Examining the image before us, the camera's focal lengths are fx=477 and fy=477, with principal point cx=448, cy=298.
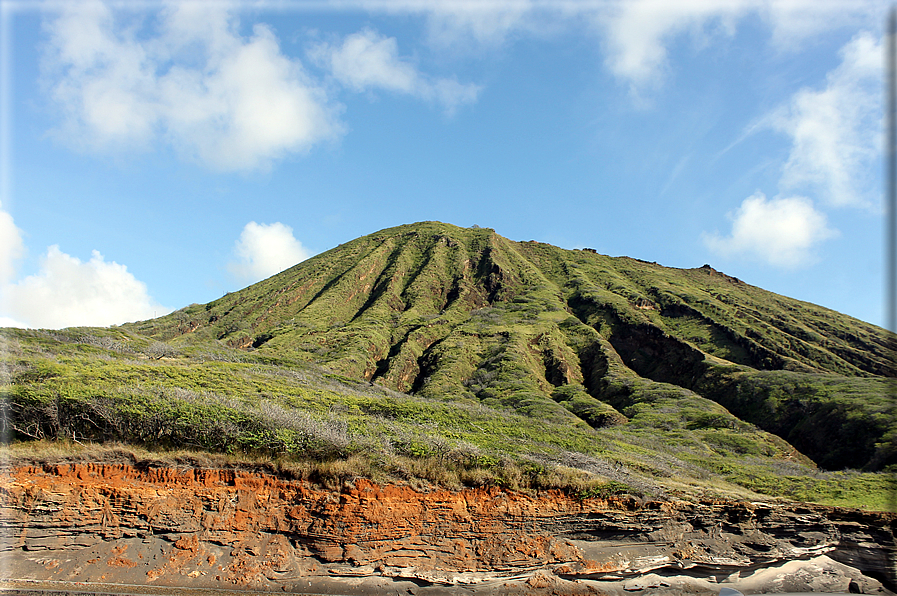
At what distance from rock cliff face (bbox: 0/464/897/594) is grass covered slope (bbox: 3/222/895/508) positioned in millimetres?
944

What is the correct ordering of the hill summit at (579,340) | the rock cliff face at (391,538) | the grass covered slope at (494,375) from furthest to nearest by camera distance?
1. the hill summit at (579,340)
2. the grass covered slope at (494,375)
3. the rock cliff face at (391,538)

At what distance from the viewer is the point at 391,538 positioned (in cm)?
1082

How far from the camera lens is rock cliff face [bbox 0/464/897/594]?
9727mm

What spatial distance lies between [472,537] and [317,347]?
41524mm

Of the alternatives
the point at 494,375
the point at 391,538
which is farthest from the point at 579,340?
the point at 391,538

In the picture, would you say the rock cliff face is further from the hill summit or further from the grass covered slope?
the hill summit

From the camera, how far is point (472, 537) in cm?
1123

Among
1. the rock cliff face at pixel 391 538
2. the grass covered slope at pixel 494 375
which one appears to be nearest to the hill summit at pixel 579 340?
the grass covered slope at pixel 494 375

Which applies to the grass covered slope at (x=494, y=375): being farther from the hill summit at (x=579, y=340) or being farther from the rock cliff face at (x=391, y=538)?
the rock cliff face at (x=391, y=538)

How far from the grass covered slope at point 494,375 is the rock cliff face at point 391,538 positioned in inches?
37.2

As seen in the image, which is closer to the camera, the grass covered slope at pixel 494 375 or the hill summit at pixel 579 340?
the grass covered slope at pixel 494 375

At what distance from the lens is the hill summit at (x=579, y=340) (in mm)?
36656

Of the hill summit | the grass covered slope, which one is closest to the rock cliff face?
the grass covered slope

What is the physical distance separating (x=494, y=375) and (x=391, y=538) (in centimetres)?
3520
